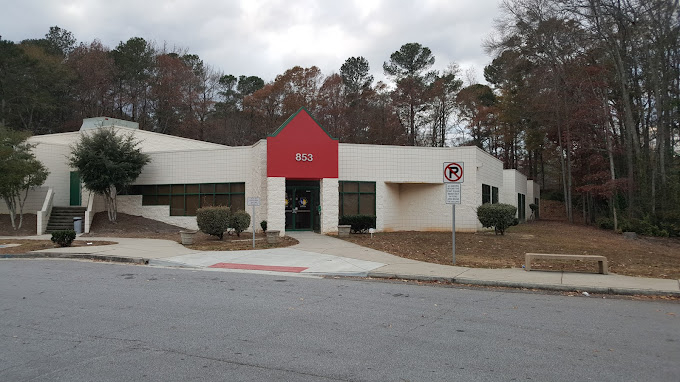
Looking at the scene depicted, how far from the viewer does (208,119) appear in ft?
153

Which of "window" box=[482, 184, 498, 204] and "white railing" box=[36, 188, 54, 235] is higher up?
"window" box=[482, 184, 498, 204]

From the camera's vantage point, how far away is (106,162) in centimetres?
2361

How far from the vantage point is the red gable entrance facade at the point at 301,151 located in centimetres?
2197

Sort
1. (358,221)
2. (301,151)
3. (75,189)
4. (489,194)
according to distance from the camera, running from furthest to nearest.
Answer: (75,189), (489,194), (301,151), (358,221)

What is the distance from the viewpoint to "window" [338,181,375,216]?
2364cm

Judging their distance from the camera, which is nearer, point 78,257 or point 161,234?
point 78,257

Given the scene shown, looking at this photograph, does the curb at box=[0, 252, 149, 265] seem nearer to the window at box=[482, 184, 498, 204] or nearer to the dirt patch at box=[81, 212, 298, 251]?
the dirt patch at box=[81, 212, 298, 251]

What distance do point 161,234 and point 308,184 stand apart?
25.9 feet

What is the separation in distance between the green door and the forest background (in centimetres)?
1419

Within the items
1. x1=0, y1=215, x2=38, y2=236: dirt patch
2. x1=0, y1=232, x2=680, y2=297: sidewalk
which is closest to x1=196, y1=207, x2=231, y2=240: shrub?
x1=0, y1=232, x2=680, y2=297: sidewalk

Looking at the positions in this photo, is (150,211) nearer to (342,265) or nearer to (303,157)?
(303,157)

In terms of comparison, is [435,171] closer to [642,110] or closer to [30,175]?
[642,110]

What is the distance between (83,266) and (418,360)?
38.6 ft

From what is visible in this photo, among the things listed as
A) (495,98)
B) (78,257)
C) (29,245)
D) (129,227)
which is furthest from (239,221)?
(495,98)
